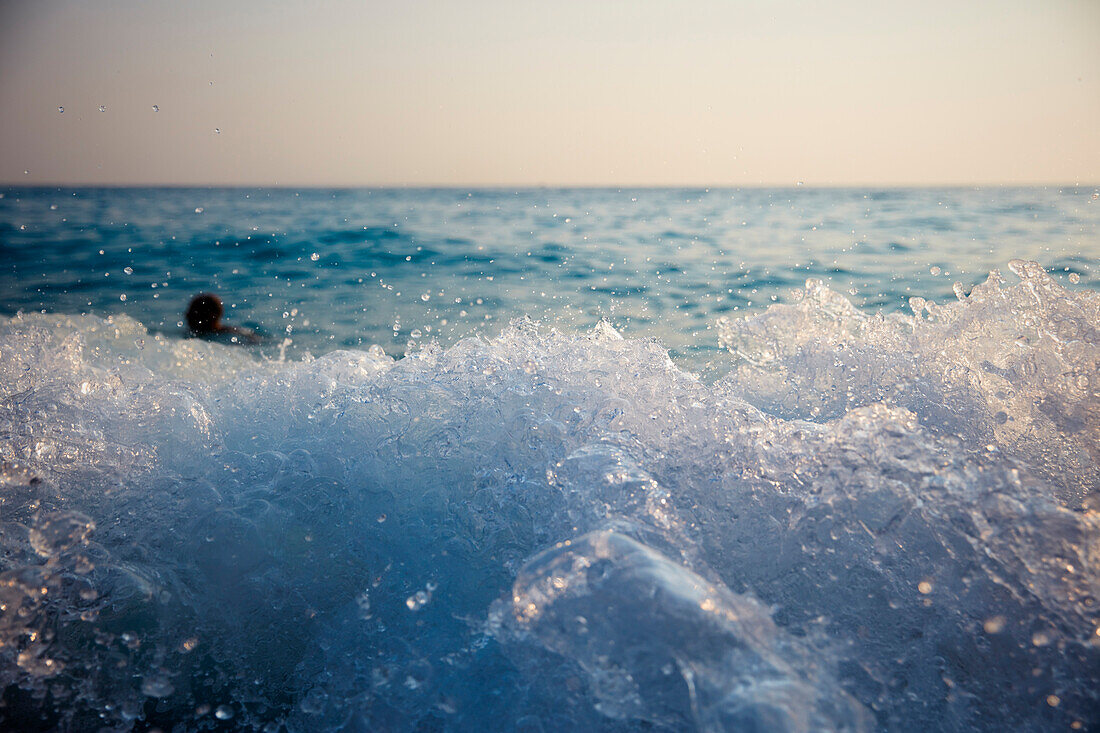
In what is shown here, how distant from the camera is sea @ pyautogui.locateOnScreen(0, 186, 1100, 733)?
1.53 m

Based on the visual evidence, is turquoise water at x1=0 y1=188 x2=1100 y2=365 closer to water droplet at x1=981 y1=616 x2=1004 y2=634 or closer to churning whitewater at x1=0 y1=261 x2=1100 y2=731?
churning whitewater at x1=0 y1=261 x2=1100 y2=731

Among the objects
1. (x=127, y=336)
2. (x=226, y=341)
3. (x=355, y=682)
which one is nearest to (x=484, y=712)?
(x=355, y=682)

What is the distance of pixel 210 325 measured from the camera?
23.3 feet

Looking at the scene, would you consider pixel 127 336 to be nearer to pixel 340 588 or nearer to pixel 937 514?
pixel 340 588

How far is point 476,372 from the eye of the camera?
2.42m

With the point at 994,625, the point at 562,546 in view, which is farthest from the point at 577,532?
the point at 994,625

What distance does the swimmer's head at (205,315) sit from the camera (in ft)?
23.3

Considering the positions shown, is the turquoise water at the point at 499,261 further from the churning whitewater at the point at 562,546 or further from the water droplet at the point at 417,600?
the water droplet at the point at 417,600

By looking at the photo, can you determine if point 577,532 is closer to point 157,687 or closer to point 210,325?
point 157,687

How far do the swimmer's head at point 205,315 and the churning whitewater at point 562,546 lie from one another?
4651 millimetres

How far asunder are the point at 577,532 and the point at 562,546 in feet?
0.57

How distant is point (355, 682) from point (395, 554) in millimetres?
387

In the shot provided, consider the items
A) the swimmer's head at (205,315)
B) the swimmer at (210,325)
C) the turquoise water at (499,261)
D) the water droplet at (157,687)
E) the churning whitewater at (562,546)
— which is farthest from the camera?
the turquoise water at (499,261)

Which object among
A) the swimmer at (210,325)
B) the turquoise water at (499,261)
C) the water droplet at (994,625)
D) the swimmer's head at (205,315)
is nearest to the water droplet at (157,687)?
the water droplet at (994,625)
